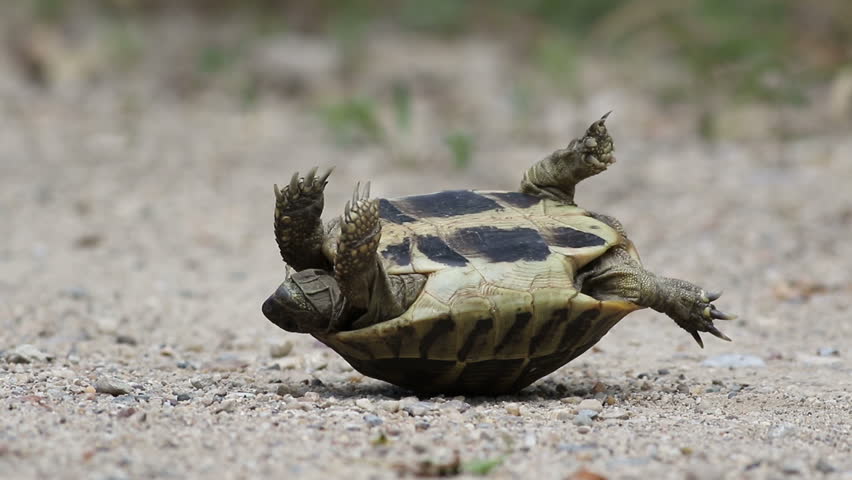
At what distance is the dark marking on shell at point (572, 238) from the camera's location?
132 inches

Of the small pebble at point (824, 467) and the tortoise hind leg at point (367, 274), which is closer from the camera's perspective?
the small pebble at point (824, 467)

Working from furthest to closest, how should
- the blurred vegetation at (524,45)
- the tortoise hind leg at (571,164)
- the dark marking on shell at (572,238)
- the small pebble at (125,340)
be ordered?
the blurred vegetation at (524,45)
the small pebble at (125,340)
the tortoise hind leg at (571,164)
the dark marking on shell at (572,238)

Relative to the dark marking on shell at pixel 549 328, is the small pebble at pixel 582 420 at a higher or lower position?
lower

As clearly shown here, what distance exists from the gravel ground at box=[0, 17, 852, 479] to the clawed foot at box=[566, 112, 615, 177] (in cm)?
75

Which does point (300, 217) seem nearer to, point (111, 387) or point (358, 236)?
point (358, 236)

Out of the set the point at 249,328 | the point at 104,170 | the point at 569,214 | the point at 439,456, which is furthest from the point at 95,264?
the point at 439,456

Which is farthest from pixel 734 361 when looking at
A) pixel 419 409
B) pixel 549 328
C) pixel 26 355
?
pixel 26 355

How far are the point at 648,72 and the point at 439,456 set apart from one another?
817cm

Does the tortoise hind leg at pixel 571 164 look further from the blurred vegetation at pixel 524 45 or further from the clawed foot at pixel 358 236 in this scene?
the blurred vegetation at pixel 524 45

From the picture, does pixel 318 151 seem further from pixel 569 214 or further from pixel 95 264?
pixel 569 214

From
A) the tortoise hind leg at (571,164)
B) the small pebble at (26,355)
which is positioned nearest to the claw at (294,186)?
the tortoise hind leg at (571,164)

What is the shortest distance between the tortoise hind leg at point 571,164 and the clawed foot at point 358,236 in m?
0.81

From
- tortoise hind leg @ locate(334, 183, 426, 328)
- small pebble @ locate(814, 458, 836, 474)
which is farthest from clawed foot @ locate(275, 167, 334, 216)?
small pebble @ locate(814, 458, 836, 474)

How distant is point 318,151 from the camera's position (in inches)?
351
